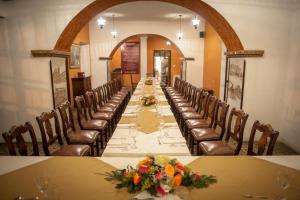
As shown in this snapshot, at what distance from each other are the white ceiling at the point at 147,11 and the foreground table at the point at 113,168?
592 cm

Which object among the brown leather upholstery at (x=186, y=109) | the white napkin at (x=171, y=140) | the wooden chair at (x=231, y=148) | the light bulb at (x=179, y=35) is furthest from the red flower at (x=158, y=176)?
the light bulb at (x=179, y=35)

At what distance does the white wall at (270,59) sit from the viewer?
4.72 m

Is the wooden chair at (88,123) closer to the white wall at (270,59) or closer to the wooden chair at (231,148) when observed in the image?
the wooden chair at (231,148)

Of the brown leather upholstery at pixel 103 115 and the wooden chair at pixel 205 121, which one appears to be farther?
the brown leather upholstery at pixel 103 115

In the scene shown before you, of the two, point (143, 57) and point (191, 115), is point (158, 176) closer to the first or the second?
point (191, 115)

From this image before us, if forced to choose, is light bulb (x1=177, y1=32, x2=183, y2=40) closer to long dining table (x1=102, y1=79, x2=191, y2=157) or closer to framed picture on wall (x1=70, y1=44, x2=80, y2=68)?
framed picture on wall (x1=70, y1=44, x2=80, y2=68)

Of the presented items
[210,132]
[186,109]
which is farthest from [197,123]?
[186,109]

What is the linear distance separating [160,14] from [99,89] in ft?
13.9

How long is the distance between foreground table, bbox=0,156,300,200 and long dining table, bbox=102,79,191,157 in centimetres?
32

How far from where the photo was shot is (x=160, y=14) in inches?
339

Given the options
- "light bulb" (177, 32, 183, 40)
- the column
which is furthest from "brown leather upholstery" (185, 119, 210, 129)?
the column

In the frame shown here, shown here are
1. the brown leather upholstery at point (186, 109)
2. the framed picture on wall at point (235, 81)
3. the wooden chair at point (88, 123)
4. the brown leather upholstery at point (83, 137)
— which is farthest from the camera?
the brown leather upholstery at point (186, 109)

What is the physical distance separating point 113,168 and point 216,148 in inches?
67.4

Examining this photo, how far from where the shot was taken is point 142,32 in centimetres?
1002
